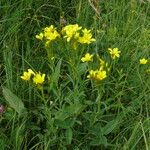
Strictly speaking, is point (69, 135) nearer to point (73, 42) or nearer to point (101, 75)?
point (101, 75)

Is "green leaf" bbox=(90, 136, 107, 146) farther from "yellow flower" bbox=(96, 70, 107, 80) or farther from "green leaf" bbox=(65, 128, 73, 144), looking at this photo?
"yellow flower" bbox=(96, 70, 107, 80)

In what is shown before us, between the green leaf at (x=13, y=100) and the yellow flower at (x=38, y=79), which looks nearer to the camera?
the yellow flower at (x=38, y=79)

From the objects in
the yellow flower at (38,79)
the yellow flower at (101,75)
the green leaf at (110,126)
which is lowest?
the green leaf at (110,126)

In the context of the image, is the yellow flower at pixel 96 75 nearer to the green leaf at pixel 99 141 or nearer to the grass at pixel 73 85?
the grass at pixel 73 85

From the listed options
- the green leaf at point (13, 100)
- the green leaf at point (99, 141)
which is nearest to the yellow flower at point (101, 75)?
the green leaf at point (99, 141)

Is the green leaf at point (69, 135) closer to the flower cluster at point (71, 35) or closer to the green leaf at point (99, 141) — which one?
the green leaf at point (99, 141)

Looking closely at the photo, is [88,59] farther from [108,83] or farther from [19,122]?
[19,122]

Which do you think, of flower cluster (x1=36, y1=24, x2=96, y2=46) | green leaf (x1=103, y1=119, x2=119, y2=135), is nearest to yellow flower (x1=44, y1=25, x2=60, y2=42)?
flower cluster (x1=36, y1=24, x2=96, y2=46)

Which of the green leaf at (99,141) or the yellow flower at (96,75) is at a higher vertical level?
the yellow flower at (96,75)

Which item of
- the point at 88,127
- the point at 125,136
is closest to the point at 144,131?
the point at 125,136
